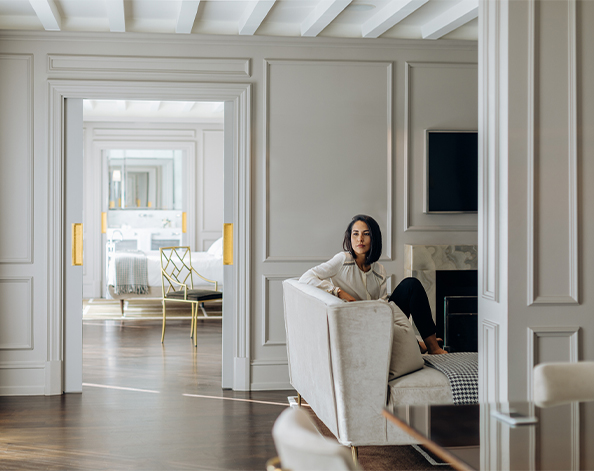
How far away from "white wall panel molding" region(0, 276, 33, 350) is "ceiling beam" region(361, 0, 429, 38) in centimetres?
308

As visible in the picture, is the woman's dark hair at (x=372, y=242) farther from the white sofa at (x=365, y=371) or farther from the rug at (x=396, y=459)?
the rug at (x=396, y=459)

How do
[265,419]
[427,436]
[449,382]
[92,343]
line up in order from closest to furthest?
[427,436] → [449,382] → [265,419] → [92,343]

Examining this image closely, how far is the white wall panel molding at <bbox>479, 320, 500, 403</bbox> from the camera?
2732 millimetres

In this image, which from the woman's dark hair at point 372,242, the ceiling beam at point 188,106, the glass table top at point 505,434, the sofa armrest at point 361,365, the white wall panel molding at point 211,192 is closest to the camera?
the glass table top at point 505,434

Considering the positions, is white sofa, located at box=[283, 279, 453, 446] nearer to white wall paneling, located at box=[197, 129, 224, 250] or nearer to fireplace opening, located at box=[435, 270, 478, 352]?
fireplace opening, located at box=[435, 270, 478, 352]

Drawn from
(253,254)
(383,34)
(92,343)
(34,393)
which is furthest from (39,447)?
(383,34)

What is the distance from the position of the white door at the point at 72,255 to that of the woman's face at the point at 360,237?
2.03 m

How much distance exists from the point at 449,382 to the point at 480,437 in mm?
1532

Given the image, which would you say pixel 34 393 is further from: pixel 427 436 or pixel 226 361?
pixel 427 436

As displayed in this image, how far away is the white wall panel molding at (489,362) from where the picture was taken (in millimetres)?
2732

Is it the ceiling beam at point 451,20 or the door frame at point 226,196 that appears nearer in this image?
the ceiling beam at point 451,20

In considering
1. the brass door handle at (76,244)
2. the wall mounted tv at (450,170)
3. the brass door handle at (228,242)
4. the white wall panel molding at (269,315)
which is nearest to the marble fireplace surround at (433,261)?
the wall mounted tv at (450,170)

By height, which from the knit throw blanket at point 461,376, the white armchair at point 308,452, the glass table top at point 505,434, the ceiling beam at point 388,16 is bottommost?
the knit throw blanket at point 461,376

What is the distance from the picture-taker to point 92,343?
19.7ft
